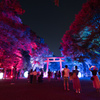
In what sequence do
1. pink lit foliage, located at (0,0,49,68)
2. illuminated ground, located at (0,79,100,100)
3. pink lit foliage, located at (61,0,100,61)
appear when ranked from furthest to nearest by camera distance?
pink lit foliage, located at (61,0,100,61), pink lit foliage, located at (0,0,49,68), illuminated ground, located at (0,79,100,100)

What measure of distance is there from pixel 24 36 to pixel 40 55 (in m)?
9.50

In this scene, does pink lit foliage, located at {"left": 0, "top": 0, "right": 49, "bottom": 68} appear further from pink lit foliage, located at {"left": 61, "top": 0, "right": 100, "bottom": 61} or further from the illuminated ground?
the illuminated ground

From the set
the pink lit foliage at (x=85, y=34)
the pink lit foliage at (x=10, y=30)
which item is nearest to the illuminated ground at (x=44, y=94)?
the pink lit foliage at (x=10, y=30)

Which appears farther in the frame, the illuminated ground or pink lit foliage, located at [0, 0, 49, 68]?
pink lit foliage, located at [0, 0, 49, 68]

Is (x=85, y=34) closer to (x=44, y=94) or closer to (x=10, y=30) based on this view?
(x=10, y=30)

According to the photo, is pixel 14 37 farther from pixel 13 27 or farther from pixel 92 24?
pixel 92 24

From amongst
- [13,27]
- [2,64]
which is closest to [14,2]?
[13,27]

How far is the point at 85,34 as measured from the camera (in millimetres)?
20625

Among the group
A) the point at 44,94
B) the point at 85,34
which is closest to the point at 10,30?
the point at 44,94

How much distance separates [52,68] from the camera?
44.8 metres

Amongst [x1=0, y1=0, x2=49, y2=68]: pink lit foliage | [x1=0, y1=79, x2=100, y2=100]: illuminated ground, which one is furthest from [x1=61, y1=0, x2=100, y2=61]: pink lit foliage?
[x1=0, y1=79, x2=100, y2=100]: illuminated ground

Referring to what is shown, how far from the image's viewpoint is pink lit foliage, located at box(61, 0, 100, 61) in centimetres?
1738

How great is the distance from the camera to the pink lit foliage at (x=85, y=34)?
17375mm

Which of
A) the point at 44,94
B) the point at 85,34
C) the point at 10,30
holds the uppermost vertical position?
the point at 85,34
